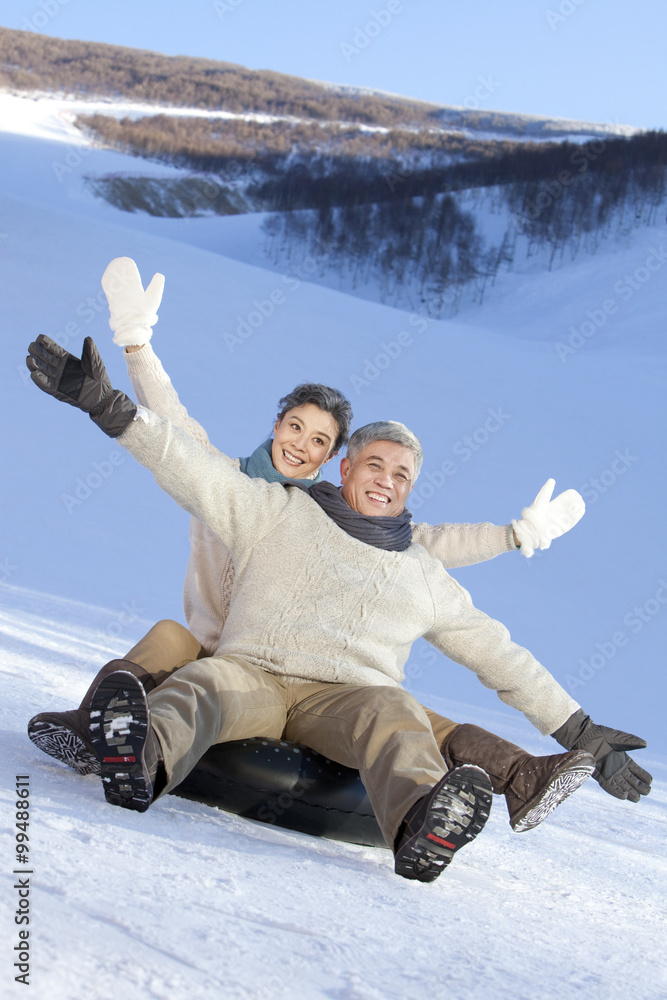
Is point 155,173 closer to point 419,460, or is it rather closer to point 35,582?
point 35,582

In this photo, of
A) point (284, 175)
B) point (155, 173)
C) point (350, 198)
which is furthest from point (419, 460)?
point (284, 175)

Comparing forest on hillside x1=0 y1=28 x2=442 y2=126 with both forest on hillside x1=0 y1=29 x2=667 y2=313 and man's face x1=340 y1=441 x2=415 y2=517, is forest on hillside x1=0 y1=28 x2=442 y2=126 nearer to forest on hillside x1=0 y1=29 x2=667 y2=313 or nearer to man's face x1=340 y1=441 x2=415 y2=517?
forest on hillside x1=0 y1=29 x2=667 y2=313

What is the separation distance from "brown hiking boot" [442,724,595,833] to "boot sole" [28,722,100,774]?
79 centimetres

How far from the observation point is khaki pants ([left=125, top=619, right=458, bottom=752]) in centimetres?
196

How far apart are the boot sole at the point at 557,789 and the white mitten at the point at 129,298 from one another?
1.38 metres

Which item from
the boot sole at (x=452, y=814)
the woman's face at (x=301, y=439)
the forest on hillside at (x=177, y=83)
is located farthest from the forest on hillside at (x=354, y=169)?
the boot sole at (x=452, y=814)

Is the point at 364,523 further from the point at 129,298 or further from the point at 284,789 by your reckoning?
the point at 129,298

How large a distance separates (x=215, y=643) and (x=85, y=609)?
3.05m

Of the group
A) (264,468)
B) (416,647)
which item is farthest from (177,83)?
(264,468)

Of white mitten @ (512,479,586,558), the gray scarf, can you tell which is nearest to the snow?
the gray scarf

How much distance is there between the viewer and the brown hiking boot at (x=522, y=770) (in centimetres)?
178

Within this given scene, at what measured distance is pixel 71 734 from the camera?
67.6 inches

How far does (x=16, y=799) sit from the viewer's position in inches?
55.3

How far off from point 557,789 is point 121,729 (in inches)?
35.3
